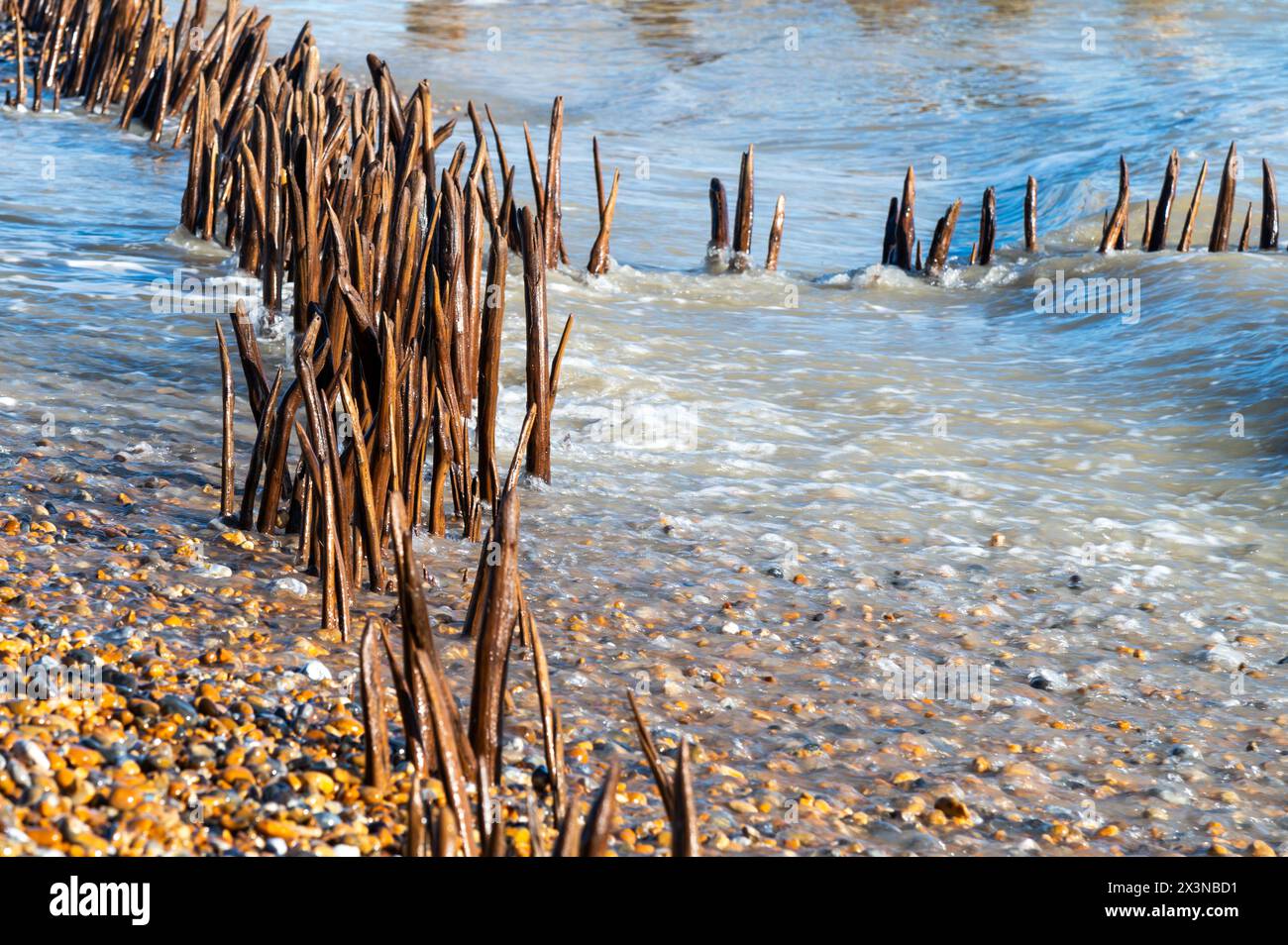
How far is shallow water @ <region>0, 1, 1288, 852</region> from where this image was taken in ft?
8.80

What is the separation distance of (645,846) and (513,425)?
8.26ft

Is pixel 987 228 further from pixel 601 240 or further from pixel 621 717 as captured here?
pixel 621 717

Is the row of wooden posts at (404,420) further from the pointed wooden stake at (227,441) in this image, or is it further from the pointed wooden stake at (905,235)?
the pointed wooden stake at (905,235)

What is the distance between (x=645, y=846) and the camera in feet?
6.67

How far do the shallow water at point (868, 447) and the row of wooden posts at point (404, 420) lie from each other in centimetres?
33

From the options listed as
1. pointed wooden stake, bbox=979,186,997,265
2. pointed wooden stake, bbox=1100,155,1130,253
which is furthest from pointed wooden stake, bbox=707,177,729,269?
pointed wooden stake, bbox=1100,155,1130,253

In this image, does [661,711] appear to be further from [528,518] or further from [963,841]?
[528,518]

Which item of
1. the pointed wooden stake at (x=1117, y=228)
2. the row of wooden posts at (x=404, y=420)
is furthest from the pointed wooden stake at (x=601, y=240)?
the pointed wooden stake at (x=1117, y=228)

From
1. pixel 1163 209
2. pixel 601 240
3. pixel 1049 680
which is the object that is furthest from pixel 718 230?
pixel 1049 680

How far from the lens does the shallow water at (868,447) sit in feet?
8.80

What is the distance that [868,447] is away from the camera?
4418mm

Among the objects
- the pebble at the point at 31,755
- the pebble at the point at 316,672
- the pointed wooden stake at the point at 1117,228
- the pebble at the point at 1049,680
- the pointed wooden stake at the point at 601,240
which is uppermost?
the pointed wooden stake at the point at 1117,228

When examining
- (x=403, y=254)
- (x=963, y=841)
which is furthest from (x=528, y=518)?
(x=963, y=841)

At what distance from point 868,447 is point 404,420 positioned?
200cm
